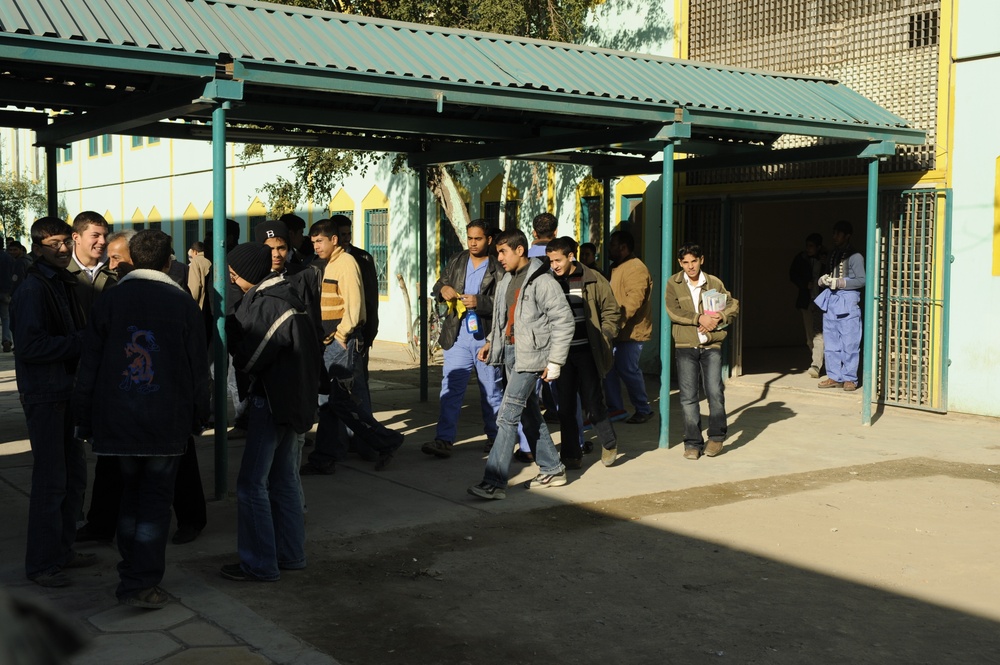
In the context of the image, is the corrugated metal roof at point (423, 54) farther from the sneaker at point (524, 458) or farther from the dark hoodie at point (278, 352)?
the sneaker at point (524, 458)

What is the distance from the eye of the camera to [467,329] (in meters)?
9.00

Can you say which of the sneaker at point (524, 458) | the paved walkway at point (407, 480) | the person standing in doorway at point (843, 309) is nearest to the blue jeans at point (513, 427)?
the paved walkway at point (407, 480)

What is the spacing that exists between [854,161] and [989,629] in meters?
8.08

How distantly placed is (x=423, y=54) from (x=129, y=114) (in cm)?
222

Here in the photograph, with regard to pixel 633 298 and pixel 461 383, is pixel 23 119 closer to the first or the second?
pixel 461 383

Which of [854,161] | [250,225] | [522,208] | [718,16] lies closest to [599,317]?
[854,161]

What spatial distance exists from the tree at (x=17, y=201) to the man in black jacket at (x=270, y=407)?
31.7m

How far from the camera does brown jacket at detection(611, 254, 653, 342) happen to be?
10.6 m

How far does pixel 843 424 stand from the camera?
→ 36.2 feet

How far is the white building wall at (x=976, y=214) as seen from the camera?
36.2 feet

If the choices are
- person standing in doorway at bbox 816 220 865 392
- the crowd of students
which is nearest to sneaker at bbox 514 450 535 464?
the crowd of students

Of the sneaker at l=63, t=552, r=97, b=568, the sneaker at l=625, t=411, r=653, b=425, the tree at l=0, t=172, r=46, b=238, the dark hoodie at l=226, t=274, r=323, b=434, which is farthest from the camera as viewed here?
the tree at l=0, t=172, r=46, b=238

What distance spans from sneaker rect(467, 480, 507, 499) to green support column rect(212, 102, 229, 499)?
1.65 meters

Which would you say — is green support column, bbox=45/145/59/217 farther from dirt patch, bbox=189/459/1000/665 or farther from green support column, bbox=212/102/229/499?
dirt patch, bbox=189/459/1000/665
